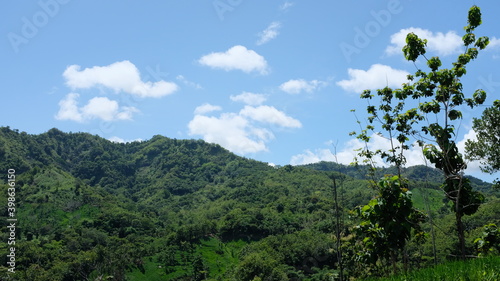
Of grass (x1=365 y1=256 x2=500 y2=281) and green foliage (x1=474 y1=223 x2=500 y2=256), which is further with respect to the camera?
green foliage (x1=474 y1=223 x2=500 y2=256)

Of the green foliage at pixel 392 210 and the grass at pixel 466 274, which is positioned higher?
the green foliage at pixel 392 210

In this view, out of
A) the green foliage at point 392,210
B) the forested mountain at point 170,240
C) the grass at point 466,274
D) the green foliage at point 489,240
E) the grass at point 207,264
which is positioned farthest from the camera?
the grass at point 207,264

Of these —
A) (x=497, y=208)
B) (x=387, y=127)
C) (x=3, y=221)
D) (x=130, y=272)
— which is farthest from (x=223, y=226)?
(x=387, y=127)

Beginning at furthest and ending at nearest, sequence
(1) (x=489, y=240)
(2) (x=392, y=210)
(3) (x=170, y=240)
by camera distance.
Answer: (3) (x=170, y=240) → (1) (x=489, y=240) → (2) (x=392, y=210)

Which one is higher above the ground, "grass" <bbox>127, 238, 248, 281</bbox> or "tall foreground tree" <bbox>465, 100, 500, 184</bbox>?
"tall foreground tree" <bbox>465, 100, 500, 184</bbox>

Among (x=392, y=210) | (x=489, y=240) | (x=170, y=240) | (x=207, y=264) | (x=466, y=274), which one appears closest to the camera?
(x=466, y=274)

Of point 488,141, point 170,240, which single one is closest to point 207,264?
point 170,240

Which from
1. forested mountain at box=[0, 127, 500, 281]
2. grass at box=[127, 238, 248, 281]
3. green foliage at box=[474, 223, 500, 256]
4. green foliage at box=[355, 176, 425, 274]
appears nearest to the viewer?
green foliage at box=[355, 176, 425, 274]

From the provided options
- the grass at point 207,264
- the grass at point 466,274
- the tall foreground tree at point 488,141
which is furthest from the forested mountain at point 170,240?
the grass at point 466,274

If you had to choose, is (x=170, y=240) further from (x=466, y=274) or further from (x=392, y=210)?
(x=466, y=274)

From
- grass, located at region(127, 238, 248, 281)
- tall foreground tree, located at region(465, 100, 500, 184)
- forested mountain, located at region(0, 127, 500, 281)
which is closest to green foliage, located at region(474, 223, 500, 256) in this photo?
tall foreground tree, located at region(465, 100, 500, 184)

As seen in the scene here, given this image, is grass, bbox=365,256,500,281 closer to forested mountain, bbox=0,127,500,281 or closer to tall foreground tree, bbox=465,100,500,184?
tall foreground tree, bbox=465,100,500,184

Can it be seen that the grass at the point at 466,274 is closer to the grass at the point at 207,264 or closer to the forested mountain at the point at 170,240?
the forested mountain at the point at 170,240

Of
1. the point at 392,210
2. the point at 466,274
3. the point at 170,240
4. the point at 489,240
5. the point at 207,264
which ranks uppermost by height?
the point at 392,210
